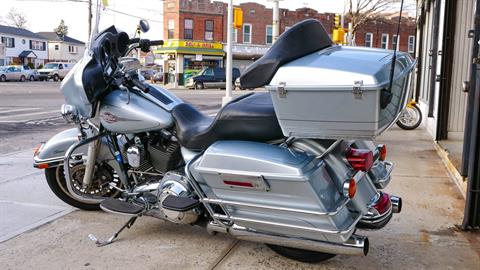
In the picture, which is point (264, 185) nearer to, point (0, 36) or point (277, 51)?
point (277, 51)

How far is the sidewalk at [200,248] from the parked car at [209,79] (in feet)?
111

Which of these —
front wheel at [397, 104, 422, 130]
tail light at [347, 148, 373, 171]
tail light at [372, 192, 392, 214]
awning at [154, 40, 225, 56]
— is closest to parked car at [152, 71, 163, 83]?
awning at [154, 40, 225, 56]

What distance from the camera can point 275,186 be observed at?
3078 millimetres

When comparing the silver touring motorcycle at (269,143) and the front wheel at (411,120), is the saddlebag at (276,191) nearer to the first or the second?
the silver touring motorcycle at (269,143)

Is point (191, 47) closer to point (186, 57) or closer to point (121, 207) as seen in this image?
point (186, 57)

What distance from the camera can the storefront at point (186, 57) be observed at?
141ft

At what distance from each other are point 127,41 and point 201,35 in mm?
40039

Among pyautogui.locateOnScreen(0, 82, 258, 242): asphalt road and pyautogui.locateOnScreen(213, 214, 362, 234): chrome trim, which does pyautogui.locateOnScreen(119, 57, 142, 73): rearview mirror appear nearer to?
pyautogui.locateOnScreen(213, 214, 362, 234): chrome trim

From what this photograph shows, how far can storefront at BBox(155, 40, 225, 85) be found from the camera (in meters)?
42.9

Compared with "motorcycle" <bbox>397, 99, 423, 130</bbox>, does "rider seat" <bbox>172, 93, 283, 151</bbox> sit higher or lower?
higher

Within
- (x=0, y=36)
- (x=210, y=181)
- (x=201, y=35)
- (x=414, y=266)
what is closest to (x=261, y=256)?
(x=210, y=181)

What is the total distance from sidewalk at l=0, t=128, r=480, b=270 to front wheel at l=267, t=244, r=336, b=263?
4 cm

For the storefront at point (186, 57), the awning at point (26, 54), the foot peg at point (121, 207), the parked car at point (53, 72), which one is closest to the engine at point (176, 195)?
the foot peg at point (121, 207)

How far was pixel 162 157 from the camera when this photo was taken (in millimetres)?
4016
